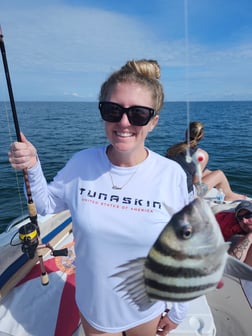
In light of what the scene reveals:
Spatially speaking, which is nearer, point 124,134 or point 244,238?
point 124,134

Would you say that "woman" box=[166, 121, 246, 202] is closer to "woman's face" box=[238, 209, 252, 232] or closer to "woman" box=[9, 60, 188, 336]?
"woman's face" box=[238, 209, 252, 232]

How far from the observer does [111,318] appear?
170 centimetres

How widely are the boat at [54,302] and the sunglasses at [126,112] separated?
93cm

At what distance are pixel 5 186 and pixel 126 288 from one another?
9316 mm

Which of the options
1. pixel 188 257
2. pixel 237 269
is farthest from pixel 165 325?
pixel 188 257

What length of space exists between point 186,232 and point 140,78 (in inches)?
39.1

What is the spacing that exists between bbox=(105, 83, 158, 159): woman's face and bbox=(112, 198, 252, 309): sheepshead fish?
0.67m

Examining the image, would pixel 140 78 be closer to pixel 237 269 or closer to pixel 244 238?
pixel 237 269

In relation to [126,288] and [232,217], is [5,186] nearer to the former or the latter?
[232,217]

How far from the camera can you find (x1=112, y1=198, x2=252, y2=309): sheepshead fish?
0.94 meters

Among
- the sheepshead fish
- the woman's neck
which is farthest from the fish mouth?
the sheepshead fish

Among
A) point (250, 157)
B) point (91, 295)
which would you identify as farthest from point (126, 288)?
point (250, 157)

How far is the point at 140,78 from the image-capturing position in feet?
5.18

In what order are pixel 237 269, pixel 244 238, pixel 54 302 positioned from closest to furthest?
pixel 237 269
pixel 54 302
pixel 244 238
